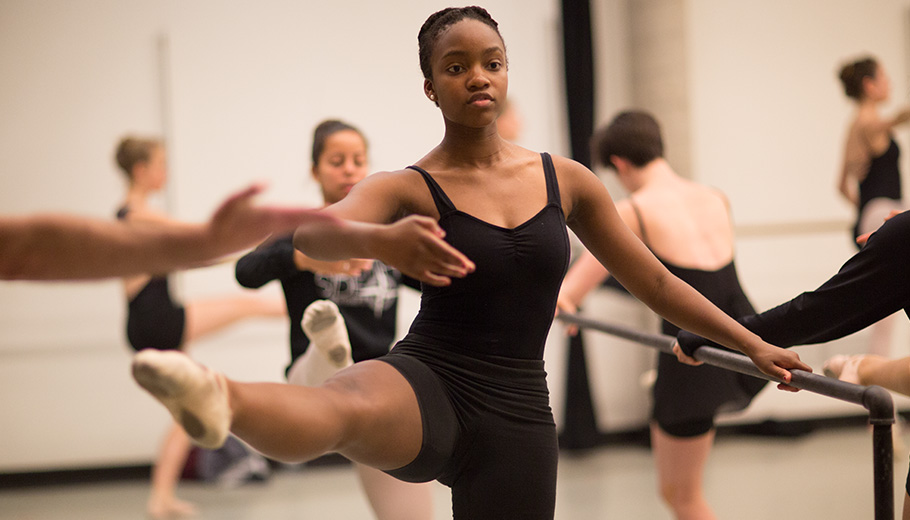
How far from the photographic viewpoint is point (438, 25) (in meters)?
1.77

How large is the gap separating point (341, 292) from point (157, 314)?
209cm

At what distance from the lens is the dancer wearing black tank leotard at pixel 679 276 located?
287cm

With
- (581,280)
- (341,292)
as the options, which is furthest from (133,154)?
(581,280)

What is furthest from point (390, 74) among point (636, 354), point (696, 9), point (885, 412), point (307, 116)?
point (885, 412)

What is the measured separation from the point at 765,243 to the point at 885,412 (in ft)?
14.3

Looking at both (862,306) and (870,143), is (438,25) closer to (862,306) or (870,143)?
(862,306)

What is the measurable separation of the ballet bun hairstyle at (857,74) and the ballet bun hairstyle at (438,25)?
366cm

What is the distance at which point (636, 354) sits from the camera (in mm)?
5816

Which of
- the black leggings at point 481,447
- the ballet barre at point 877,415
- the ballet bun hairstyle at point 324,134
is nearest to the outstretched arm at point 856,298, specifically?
the ballet barre at point 877,415

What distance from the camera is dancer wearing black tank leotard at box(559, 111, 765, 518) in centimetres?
287

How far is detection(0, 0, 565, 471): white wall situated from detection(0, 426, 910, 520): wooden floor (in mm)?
499

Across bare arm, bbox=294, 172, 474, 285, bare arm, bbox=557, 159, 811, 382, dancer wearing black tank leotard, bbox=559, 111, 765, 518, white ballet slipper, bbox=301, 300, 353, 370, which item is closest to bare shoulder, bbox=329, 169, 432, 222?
bare arm, bbox=294, 172, 474, 285

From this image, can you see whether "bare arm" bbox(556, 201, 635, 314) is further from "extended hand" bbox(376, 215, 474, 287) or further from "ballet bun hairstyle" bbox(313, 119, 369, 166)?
"extended hand" bbox(376, 215, 474, 287)

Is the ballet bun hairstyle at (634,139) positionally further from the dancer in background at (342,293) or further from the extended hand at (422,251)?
the extended hand at (422,251)
